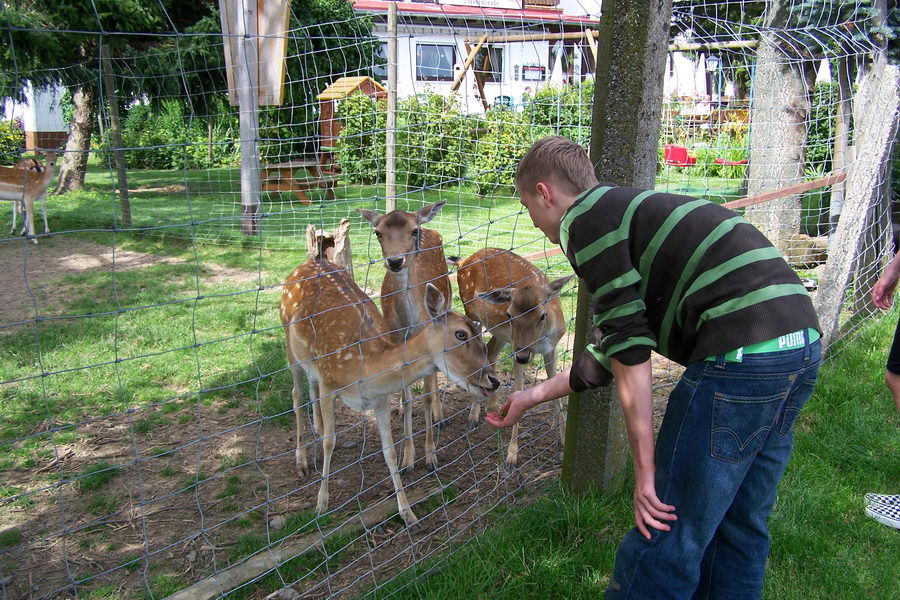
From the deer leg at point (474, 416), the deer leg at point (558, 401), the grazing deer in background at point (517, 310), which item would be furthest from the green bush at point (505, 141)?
the deer leg at point (474, 416)

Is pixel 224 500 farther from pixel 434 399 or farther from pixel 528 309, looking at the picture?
pixel 528 309

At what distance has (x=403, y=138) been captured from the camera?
10109mm

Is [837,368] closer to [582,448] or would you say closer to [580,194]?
[582,448]

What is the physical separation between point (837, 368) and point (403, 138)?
6.76 meters

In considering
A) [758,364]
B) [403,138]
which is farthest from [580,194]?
[403,138]

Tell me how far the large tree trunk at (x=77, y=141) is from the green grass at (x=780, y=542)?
13.2 metres

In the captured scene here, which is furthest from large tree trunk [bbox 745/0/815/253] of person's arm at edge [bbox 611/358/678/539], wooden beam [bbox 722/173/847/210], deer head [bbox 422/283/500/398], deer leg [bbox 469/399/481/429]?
person's arm at edge [bbox 611/358/678/539]

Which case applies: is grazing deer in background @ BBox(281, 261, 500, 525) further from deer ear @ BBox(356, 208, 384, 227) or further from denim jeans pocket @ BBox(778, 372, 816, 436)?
denim jeans pocket @ BBox(778, 372, 816, 436)

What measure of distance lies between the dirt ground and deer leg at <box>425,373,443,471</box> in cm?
10

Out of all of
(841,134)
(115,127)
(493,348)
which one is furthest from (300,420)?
(115,127)

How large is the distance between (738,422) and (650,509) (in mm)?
342

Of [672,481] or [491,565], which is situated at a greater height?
[672,481]

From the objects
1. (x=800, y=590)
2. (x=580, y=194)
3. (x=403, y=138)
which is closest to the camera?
(x=580, y=194)

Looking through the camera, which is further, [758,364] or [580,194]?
[580,194]
